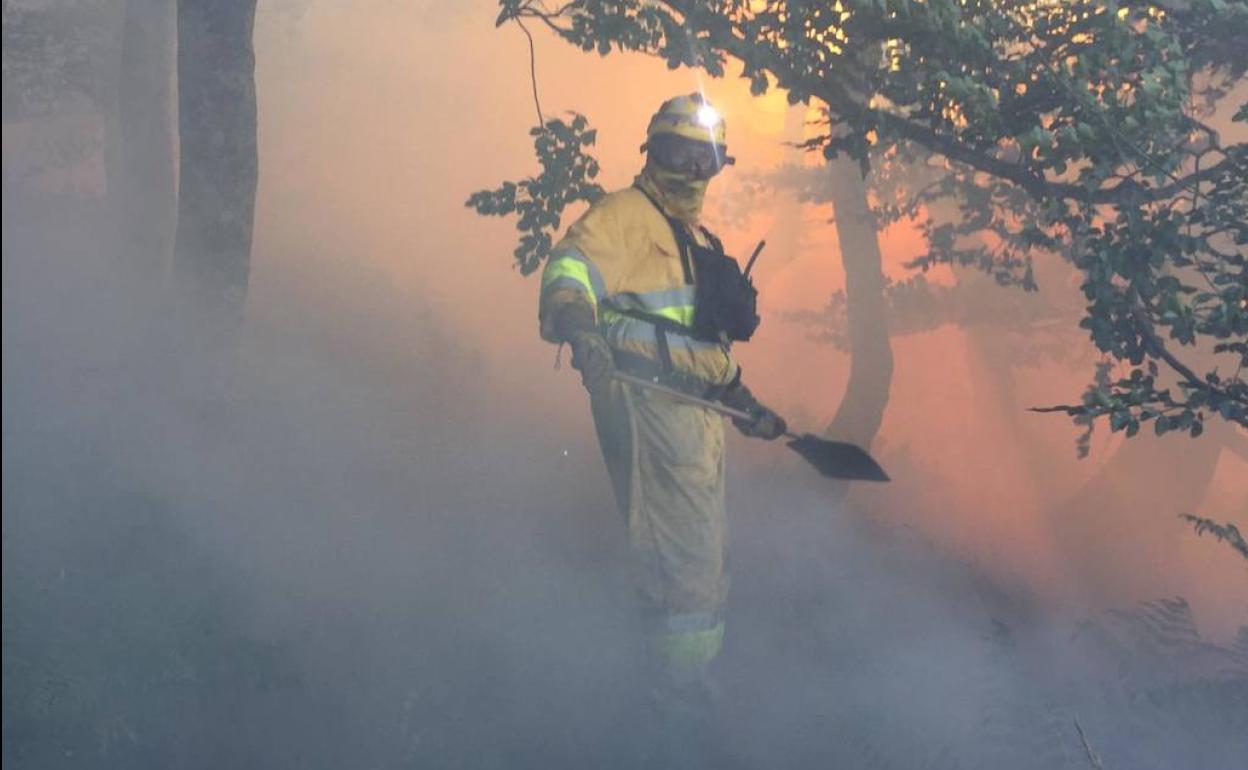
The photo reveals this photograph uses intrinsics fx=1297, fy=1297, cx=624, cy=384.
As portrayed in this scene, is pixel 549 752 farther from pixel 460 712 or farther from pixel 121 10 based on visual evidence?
pixel 121 10

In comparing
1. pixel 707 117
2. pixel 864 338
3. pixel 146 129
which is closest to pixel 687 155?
pixel 707 117

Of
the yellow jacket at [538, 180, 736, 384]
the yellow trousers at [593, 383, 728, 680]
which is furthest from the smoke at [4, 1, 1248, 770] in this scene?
the yellow jacket at [538, 180, 736, 384]

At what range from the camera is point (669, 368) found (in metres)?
5.54

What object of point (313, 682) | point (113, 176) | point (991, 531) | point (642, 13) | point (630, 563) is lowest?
point (991, 531)

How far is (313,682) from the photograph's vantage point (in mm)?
5840

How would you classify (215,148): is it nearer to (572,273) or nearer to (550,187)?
(550,187)

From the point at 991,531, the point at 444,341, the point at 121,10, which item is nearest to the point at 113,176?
the point at 121,10

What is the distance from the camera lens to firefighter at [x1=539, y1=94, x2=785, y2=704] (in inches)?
217

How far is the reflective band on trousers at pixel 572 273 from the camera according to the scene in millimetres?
5285

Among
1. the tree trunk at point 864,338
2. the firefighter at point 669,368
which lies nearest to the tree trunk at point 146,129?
the tree trunk at point 864,338

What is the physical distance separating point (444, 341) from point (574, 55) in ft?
20.3

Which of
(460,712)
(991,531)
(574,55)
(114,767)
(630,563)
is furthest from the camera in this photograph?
(574,55)

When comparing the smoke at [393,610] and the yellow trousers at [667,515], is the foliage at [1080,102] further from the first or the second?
the smoke at [393,610]

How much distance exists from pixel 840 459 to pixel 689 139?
1.57 metres
